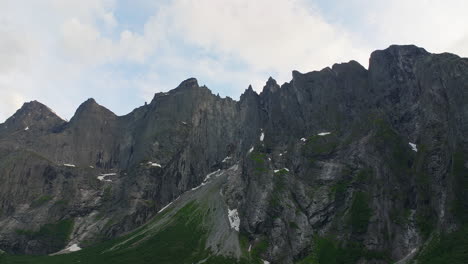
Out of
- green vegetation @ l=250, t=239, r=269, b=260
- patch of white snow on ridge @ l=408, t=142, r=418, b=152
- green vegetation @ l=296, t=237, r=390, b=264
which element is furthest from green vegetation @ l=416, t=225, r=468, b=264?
green vegetation @ l=250, t=239, r=269, b=260

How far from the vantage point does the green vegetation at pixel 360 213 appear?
562 feet

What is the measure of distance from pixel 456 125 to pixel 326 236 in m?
69.2

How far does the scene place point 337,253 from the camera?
542 ft

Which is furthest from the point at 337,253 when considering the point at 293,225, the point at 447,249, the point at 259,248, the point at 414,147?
the point at 414,147

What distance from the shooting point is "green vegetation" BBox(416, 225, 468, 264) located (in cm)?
12862

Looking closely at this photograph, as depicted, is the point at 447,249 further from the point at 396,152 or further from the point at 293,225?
the point at 293,225

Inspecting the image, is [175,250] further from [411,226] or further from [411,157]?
[411,157]

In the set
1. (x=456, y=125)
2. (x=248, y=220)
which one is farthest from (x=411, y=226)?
(x=248, y=220)

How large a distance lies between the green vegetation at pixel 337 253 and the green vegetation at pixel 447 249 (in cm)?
1956

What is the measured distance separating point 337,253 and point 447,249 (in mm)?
42319

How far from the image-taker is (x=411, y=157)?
188125 millimetres

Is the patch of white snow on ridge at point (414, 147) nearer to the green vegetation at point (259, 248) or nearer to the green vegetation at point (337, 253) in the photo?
the green vegetation at point (337, 253)

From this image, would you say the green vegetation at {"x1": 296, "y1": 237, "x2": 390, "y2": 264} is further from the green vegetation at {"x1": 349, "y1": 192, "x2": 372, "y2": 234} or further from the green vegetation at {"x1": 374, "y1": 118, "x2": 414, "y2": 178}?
the green vegetation at {"x1": 374, "y1": 118, "x2": 414, "y2": 178}

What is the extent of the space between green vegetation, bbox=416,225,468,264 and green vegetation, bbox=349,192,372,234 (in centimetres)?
3014
